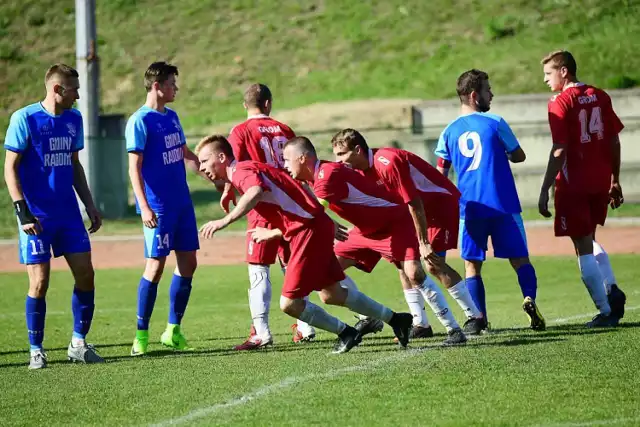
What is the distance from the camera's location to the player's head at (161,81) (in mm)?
9305

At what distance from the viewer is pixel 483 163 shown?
9430 millimetres

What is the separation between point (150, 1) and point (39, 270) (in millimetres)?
40631

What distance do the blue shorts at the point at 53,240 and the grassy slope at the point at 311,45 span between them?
25555 mm

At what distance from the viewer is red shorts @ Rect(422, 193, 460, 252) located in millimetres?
9195

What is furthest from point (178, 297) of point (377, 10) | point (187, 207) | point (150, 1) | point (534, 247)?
point (150, 1)

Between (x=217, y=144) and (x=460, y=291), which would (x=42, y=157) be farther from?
(x=460, y=291)

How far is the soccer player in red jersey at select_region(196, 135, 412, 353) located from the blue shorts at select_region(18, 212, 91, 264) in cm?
112

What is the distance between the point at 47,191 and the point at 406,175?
2.75m

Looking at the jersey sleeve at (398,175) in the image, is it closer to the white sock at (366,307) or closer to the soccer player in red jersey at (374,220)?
the soccer player in red jersey at (374,220)

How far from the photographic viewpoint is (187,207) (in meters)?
9.54

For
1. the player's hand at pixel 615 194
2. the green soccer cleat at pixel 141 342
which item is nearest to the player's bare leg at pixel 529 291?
the player's hand at pixel 615 194

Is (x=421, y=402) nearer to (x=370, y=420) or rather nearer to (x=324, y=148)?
(x=370, y=420)

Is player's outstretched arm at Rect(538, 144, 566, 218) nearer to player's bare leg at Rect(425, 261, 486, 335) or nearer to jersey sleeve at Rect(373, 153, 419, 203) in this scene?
player's bare leg at Rect(425, 261, 486, 335)

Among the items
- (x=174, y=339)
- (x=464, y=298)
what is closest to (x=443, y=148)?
(x=464, y=298)
